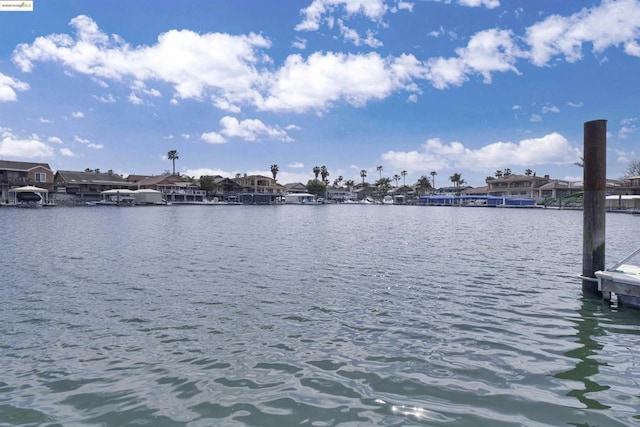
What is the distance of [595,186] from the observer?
10992 mm

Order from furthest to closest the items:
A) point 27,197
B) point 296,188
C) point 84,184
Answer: point 296,188 < point 84,184 < point 27,197

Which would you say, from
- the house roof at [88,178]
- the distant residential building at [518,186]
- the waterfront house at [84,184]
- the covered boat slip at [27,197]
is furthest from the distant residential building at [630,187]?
the waterfront house at [84,184]

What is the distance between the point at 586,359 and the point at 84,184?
426 feet

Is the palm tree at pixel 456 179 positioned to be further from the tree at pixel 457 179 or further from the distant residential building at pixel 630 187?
the distant residential building at pixel 630 187

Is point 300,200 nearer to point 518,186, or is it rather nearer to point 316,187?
point 316,187

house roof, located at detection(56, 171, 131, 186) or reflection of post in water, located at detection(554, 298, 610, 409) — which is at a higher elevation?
house roof, located at detection(56, 171, 131, 186)

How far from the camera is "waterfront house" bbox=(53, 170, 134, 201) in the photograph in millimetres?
111688

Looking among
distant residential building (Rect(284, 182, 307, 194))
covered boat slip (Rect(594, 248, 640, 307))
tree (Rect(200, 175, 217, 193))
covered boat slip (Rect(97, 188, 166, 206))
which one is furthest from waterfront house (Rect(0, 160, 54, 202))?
covered boat slip (Rect(594, 248, 640, 307))

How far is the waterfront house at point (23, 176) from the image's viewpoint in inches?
3853

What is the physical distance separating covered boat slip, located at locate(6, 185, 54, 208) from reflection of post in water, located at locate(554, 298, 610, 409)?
107m

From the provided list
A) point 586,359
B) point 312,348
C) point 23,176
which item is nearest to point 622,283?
point 586,359

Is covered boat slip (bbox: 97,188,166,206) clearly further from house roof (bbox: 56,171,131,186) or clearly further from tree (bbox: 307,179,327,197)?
tree (bbox: 307,179,327,197)

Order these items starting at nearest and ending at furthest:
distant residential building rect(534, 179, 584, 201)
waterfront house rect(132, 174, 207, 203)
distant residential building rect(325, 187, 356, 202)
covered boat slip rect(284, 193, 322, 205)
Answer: distant residential building rect(534, 179, 584, 201) → waterfront house rect(132, 174, 207, 203) → covered boat slip rect(284, 193, 322, 205) → distant residential building rect(325, 187, 356, 202)

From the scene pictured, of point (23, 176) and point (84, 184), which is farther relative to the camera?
point (84, 184)
